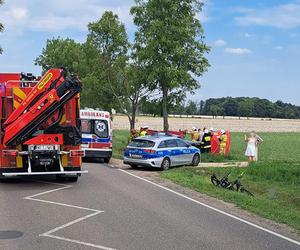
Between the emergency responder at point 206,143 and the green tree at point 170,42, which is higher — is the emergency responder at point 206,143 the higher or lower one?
the lower one

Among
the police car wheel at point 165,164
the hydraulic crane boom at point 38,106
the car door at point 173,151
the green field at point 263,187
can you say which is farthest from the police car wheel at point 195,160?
the hydraulic crane boom at point 38,106

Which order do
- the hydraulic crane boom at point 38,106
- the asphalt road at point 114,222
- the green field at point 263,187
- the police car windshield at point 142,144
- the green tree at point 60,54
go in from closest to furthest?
1. the asphalt road at point 114,222
2. the green field at point 263,187
3. the hydraulic crane boom at point 38,106
4. the police car windshield at point 142,144
5. the green tree at point 60,54

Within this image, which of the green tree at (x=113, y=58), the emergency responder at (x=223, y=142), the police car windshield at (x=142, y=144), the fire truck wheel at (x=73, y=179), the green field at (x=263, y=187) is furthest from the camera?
the green tree at (x=113, y=58)

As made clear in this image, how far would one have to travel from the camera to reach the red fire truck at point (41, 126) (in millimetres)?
14180

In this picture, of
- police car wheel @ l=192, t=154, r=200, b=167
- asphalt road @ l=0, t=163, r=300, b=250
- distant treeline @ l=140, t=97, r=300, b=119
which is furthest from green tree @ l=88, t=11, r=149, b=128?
distant treeline @ l=140, t=97, r=300, b=119

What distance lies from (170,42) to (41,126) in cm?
1344

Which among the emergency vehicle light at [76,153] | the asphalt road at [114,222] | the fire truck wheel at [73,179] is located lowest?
the asphalt road at [114,222]

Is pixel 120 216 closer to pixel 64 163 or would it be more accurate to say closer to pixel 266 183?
pixel 64 163

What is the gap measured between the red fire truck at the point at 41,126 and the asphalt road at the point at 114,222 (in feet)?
2.86

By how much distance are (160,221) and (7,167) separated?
6473 millimetres

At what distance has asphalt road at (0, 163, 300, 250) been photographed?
7.86 metres

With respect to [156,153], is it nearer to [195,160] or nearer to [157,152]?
[157,152]

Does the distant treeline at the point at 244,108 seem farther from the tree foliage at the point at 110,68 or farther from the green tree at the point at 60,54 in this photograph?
the tree foliage at the point at 110,68

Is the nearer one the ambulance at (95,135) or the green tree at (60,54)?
the ambulance at (95,135)
